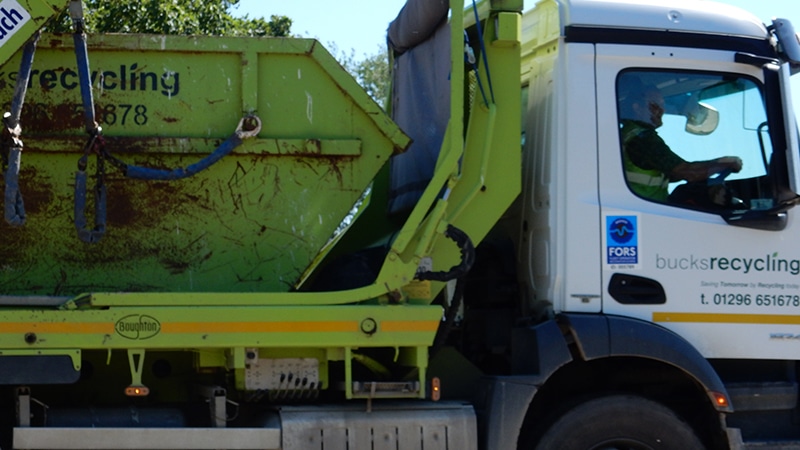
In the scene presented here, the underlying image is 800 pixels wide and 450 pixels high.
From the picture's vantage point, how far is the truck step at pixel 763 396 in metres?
5.65

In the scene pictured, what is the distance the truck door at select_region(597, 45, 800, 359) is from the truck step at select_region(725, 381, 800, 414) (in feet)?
0.56

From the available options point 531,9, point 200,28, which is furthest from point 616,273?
point 200,28

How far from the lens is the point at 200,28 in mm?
10273

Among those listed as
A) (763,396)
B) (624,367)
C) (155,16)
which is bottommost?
(763,396)

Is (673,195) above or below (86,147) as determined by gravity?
below

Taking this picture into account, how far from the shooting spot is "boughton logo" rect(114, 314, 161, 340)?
485 centimetres

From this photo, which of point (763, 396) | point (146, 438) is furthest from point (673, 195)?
point (146, 438)

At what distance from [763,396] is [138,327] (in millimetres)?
2996

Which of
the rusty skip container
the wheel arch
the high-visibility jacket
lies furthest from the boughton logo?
the high-visibility jacket

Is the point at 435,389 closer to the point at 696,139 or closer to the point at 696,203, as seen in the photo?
the point at 696,203

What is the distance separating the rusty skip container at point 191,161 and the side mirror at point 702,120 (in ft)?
4.71

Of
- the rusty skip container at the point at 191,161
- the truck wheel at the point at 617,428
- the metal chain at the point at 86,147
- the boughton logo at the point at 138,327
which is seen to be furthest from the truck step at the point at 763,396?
the metal chain at the point at 86,147

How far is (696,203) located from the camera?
5.60 meters

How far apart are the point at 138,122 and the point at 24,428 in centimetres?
141
